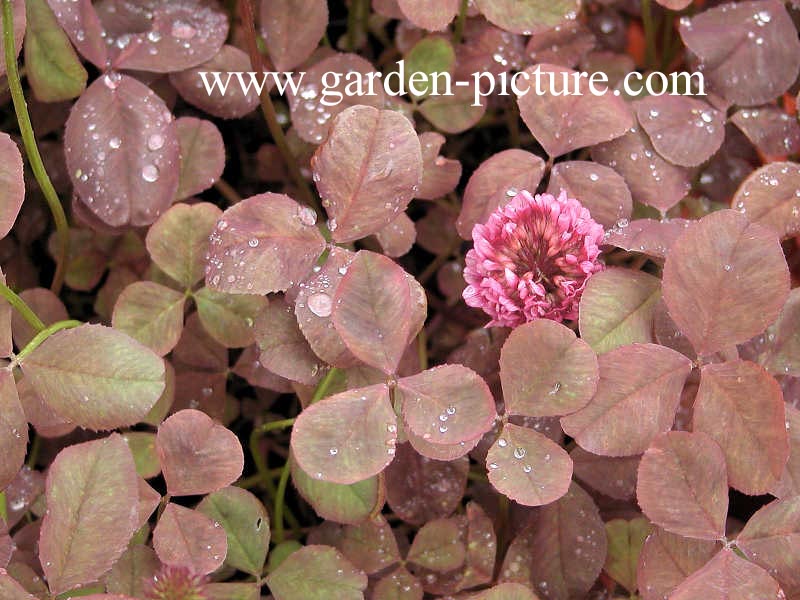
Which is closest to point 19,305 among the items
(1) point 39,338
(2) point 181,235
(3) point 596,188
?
(1) point 39,338

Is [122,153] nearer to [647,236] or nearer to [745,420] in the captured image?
[647,236]

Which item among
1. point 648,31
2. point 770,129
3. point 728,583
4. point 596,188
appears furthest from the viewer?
point 648,31

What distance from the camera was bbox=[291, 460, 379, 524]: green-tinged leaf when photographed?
0.85 meters

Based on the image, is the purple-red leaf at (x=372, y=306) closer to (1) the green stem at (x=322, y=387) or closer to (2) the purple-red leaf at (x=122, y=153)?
(1) the green stem at (x=322, y=387)

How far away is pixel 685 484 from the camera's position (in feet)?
2.40

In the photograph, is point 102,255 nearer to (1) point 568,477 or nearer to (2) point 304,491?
(2) point 304,491

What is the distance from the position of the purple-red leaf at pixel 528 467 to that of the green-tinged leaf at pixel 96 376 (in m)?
0.29

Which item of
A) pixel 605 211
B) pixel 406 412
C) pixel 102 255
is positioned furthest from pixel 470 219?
pixel 102 255

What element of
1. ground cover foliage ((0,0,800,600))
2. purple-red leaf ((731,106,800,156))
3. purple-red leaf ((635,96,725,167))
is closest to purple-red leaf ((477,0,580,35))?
ground cover foliage ((0,0,800,600))

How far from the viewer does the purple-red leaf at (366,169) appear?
31.2 inches

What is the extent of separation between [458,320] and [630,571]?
15.6 inches

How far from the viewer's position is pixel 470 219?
0.92 meters

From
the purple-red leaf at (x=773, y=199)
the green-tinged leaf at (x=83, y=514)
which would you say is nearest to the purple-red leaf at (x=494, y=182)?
the purple-red leaf at (x=773, y=199)

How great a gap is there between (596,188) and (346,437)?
39 cm
